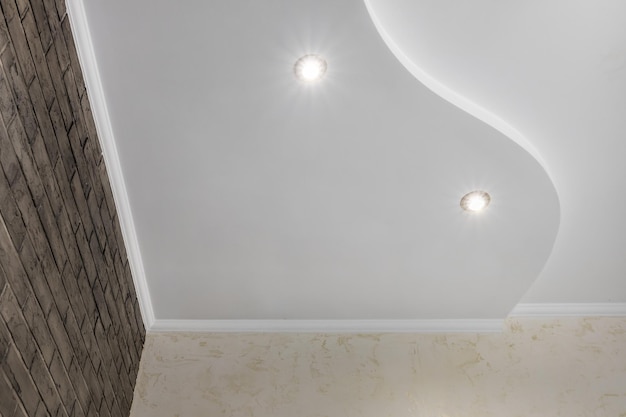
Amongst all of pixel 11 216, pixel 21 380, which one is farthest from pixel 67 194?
pixel 21 380

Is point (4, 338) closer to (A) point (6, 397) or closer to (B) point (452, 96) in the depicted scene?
(A) point (6, 397)

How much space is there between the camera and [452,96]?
252 centimetres

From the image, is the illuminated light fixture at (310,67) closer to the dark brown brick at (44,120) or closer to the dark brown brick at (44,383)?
the dark brown brick at (44,120)

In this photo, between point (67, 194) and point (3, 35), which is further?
point (67, 194)

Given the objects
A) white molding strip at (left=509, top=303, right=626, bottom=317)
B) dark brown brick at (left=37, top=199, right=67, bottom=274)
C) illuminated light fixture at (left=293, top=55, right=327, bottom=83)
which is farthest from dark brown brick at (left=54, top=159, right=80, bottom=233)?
white molding strip at (left=509, top=303, right=626, bottom=317)

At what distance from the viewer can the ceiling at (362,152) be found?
233 cm

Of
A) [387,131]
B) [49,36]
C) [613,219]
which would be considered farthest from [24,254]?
[613,219]

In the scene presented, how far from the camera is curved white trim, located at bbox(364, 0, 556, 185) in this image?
2322 mm

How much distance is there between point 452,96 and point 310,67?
1.79 ft

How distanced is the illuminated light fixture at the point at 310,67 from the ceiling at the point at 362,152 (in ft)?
0.08

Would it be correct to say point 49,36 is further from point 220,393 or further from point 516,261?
point 516,261

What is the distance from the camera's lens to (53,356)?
217 cm

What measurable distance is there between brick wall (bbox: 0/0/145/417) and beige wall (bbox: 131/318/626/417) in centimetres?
41

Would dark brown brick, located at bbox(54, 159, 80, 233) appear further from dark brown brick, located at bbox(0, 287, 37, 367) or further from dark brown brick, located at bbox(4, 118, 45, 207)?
dark brown brick, located at bbox(0, 287, 37, 367)
